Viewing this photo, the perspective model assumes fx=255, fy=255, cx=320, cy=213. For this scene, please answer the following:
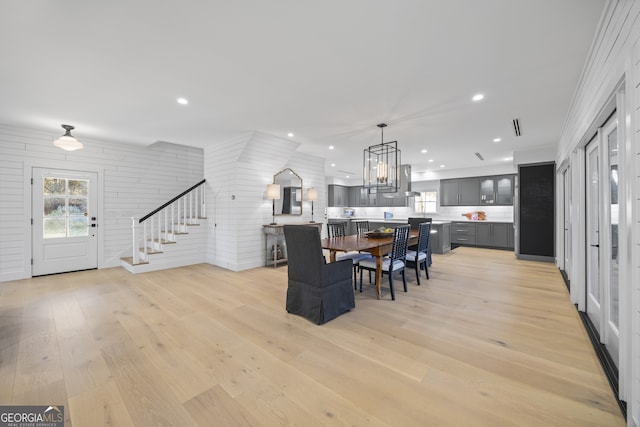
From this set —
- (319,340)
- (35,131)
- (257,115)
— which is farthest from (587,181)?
(35,131)

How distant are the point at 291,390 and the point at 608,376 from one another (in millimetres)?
2266

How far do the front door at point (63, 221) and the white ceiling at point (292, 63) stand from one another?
1043 millimetres

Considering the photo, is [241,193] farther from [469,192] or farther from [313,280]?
[469,192]

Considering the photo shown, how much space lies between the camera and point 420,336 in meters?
2.46

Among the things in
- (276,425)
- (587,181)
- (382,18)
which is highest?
(382,18)

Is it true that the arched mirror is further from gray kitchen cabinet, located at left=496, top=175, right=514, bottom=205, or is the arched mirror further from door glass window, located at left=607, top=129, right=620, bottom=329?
gray kitchen cabinet, located at left=496, top=175, right=514, bottom=205

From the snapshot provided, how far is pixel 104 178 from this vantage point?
17.2ft

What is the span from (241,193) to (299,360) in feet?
12.1

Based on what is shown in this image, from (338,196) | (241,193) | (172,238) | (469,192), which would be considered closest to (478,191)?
(469,192)

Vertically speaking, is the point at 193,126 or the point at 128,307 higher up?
the point at 193,126

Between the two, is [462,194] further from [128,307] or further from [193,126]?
[128,307]

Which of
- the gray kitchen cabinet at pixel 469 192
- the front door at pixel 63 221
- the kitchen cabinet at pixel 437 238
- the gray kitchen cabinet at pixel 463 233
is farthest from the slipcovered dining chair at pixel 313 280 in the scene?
the gray kitchen cabinet at pixel 469 192

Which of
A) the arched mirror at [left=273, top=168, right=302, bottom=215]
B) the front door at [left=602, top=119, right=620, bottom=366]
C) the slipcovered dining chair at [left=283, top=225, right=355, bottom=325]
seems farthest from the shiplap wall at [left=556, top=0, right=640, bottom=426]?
the arched mirror at [left=273, top=168, right=302, bottom=215]

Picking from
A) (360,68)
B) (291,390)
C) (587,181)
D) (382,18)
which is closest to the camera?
(291,390)
